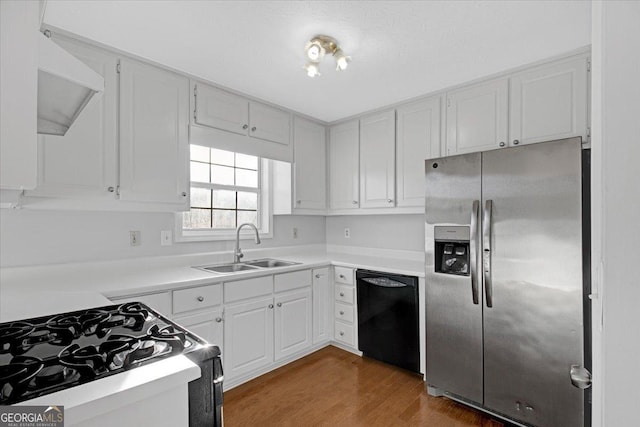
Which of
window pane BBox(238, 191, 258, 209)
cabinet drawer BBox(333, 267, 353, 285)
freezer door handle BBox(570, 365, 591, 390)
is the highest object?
window pane BBox(238, 191, 258, 209)

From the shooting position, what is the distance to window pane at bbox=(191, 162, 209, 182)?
111 inches

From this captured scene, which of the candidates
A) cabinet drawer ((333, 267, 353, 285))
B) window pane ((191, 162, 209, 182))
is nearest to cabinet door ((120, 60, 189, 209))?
window pane ((191, 162, 209, 182))

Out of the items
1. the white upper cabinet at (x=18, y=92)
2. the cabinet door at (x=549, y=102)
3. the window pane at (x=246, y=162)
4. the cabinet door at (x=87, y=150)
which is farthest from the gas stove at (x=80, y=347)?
the cabinet door at (x=549, y=102)

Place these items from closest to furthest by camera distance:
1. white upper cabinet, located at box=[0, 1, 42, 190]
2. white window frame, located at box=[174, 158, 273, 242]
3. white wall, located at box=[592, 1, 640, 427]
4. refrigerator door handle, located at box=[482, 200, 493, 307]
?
white wall, located at box=[592, 1, 640, 427]
white upper cabinet, located at box=[0, 1, 42, 190]
refrigerator door handle, located at box=[482, 200, 493, 307]
white window frame, located at box=[174, 158, 273, 242]

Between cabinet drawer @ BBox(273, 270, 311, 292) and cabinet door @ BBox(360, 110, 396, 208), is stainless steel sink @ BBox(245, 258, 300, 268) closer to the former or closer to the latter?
cabinet drawer @ BBox(273, 270, 311, 292)

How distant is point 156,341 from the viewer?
0.93m

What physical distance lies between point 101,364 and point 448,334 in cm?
201

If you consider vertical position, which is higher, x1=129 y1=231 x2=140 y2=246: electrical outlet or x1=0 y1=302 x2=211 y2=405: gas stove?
x1=129 y1=231 x2=140 y2=246: electrical outlet

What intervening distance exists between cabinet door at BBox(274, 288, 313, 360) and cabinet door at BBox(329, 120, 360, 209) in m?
1.05

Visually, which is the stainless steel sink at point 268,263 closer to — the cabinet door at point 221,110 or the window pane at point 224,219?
the window pane at point 224,219

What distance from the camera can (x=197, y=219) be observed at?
2.82 meters

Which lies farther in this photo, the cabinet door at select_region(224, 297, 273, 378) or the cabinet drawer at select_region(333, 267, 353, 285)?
the cabinet drawer at select_region(333, 267, 353, 285)

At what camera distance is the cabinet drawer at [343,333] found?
9.43 feet

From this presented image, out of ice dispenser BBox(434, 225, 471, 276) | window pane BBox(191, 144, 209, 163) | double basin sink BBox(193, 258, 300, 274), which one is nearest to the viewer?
ice dispenser BBox(434, 225, 471, 276)
